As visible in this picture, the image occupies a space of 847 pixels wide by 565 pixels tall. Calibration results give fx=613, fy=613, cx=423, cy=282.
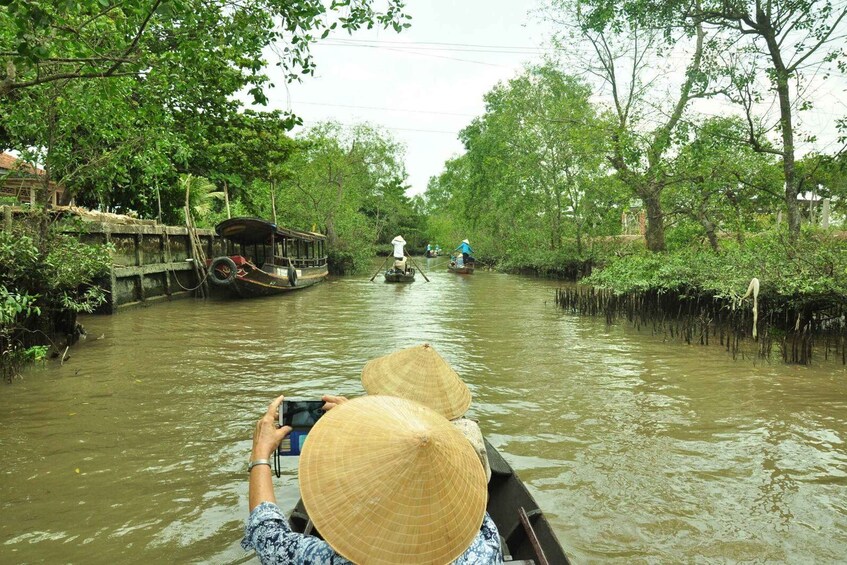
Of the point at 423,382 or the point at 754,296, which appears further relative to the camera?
the point at 754,296

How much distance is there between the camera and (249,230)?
19.1m

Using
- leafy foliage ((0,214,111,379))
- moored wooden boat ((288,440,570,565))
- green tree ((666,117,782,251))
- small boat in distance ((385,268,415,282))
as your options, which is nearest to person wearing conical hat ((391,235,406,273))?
small boat in distance ((385,268,415,282))

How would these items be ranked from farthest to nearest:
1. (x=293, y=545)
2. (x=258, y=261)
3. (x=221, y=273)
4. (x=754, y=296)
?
(x=258, y=261) → (x=221, y=273) → (x=754, y=296) → (x=293, y=545)

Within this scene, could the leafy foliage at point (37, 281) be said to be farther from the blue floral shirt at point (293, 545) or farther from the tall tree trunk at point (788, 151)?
the tall tree trunk at point (788, 151)

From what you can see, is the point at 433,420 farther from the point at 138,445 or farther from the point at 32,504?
the point at 138,445

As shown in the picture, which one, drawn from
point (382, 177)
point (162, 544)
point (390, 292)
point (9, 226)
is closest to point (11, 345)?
point (9, 226)

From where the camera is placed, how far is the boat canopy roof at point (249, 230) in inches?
722

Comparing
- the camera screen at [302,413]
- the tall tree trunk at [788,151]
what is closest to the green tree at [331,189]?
the tall tree trunk at [788,151]

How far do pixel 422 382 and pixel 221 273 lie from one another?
14987 millimetres

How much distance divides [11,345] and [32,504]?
446cm

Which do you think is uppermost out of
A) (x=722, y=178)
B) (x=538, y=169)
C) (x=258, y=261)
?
(x=538, y=169)

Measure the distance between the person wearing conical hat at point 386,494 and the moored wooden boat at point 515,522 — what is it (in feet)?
2.79

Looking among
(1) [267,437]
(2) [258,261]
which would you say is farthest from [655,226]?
(1) [267,437]

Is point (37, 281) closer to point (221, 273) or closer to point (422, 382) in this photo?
point (422, 382)
